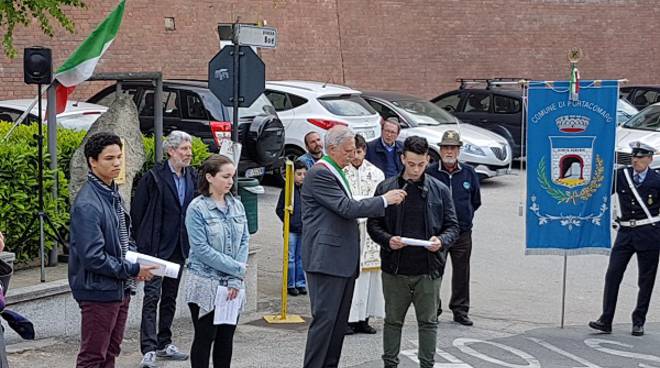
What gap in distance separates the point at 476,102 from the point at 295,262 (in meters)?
13.0

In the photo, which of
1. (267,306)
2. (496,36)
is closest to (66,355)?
(267,306)

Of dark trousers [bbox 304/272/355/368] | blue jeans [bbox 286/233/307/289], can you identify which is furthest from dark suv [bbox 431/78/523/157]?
dark trousers [bbox 304/272/355/368]

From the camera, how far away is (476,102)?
23.1 m

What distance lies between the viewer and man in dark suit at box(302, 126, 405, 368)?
7320 millimetres

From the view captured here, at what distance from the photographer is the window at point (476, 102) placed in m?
22.9

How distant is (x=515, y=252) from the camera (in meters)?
14.0

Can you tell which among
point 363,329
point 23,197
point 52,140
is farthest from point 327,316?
point 52,140

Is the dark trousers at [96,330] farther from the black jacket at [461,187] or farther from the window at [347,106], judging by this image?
the window at [347,106]

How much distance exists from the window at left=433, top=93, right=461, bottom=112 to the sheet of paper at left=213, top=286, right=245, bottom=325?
16.6 m

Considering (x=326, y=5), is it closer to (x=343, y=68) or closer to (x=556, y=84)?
(x=343, y=68)

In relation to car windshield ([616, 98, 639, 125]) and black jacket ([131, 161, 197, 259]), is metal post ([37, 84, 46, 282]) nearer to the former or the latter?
black jacket ([131, 161, 197, 259])

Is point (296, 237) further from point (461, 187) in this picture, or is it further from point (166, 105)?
point (166, 105)

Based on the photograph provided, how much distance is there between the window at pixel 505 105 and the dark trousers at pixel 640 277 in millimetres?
12712

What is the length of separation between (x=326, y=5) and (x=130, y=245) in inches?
765
